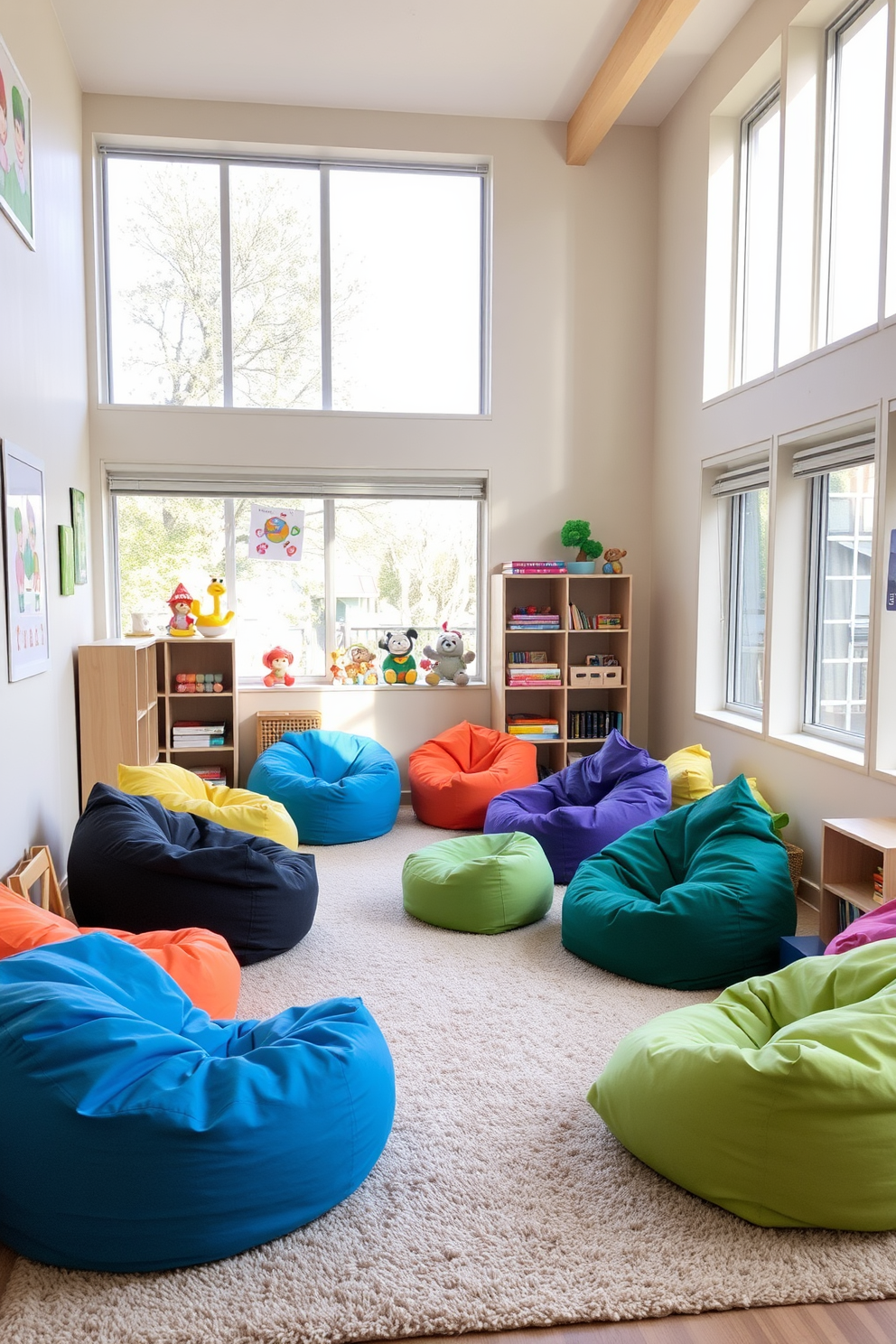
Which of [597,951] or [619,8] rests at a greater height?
[619,8]

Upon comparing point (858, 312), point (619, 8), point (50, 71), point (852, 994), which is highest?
point (619, 8)

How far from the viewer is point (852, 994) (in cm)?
224

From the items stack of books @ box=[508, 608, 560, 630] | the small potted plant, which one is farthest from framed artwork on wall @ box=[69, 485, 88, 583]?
the small potted plant

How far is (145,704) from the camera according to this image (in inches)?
206

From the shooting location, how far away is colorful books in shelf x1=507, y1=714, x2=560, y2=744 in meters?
5.75

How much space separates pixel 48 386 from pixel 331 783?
242cm

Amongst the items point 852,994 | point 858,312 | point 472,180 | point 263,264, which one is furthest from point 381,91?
point 852,994

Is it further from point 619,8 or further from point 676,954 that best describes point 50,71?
point 676,954

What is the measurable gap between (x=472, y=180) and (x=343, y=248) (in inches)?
36.2

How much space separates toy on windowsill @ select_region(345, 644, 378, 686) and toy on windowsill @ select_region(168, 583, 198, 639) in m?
0.97

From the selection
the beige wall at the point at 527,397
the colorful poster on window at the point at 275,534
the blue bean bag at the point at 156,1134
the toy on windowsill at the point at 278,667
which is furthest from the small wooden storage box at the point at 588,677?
the blue bean bag at the point at 156,1134

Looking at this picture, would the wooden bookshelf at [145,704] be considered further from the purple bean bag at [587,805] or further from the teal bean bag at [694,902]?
the teal bean bag at [694,902]

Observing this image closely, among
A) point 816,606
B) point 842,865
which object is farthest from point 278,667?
point 842,865

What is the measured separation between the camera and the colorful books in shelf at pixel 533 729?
5746 millimetres
